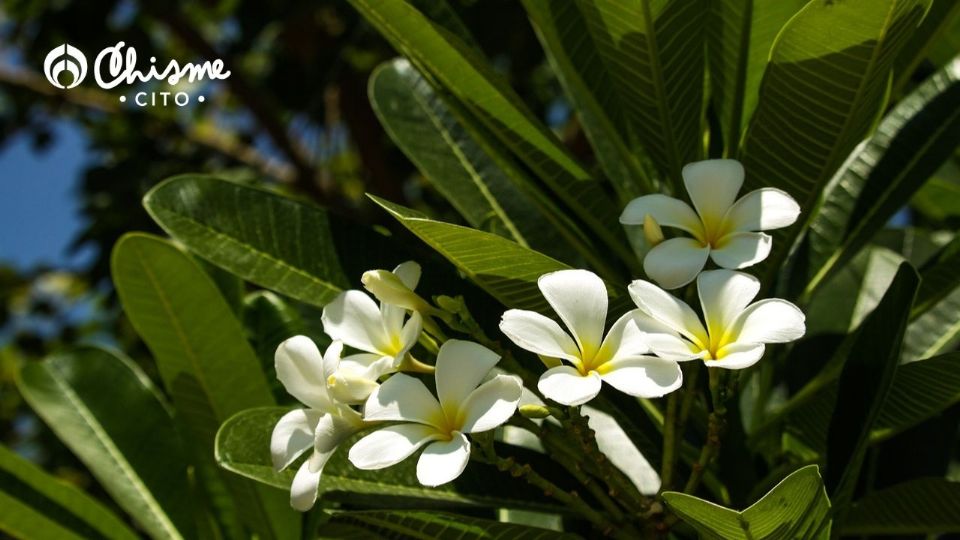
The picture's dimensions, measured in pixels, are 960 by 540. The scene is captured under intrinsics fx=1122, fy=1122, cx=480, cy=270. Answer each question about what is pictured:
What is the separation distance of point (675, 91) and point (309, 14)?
Result: 174cm

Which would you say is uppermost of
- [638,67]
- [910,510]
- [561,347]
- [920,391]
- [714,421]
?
[638,67]

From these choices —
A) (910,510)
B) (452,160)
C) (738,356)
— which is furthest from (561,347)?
(452,160)

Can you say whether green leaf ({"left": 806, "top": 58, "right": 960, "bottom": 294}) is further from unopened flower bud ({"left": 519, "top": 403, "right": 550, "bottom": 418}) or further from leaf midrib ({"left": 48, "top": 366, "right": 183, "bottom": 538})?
leaf midrib ({"left": 48, "top": 366, "right": 183, "bottom": 538})

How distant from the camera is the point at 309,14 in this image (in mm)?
2594

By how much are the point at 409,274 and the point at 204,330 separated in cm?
38

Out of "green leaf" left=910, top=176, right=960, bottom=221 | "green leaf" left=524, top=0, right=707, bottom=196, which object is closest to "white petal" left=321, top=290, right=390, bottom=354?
"green leaf" left=524, top=0, right=707, bottom=196

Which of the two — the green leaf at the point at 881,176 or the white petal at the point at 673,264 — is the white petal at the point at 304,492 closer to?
the white petal at the point at 673,264

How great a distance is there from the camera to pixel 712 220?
0.87 meters

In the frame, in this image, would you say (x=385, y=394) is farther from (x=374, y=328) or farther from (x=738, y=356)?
(x=738, y=356)

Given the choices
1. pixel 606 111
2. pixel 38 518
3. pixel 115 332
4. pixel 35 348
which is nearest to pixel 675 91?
pixel 606 111

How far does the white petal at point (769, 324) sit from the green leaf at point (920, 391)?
7.8 inches

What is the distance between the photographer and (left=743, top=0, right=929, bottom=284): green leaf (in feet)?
2.81

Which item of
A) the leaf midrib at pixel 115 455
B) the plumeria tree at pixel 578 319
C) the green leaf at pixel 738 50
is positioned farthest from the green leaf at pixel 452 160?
the leaf midrib at pixel 115 455

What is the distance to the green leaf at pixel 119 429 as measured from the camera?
125 centimetres
